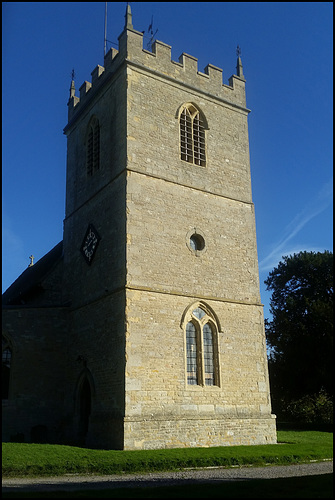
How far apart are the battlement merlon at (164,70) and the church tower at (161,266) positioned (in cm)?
6

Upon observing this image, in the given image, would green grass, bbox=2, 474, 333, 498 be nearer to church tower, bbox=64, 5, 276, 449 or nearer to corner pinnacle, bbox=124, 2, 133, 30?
church tower, bbox=64, 5, 276, 449

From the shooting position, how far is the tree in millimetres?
28688

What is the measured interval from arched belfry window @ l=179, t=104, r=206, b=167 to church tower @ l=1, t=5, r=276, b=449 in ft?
0.18

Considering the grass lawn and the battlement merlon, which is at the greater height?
the battlement merlon

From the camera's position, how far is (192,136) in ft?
67.2

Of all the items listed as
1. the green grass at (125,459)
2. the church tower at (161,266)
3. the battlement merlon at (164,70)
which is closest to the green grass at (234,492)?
the green grass at (125,459)

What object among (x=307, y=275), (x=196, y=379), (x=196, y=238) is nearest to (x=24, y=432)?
(x=196, y=379)

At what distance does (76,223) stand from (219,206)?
631 cm

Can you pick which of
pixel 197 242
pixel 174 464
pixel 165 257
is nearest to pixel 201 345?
pixel 165 257

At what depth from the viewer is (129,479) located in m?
11.4

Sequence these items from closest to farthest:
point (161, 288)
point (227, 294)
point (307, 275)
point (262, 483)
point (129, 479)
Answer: point (262, 483) < point (129, 479) < point (161, 288) < point (227, 294) < point (307, 275)

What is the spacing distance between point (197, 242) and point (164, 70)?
23.6 ft

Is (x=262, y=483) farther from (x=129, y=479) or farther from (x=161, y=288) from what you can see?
(x=161, y=288)

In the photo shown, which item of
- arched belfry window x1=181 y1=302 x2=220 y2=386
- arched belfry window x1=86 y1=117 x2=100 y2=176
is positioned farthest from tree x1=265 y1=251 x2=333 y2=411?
arched belfry window x1=86 y1=117 x2=100 y2=176
